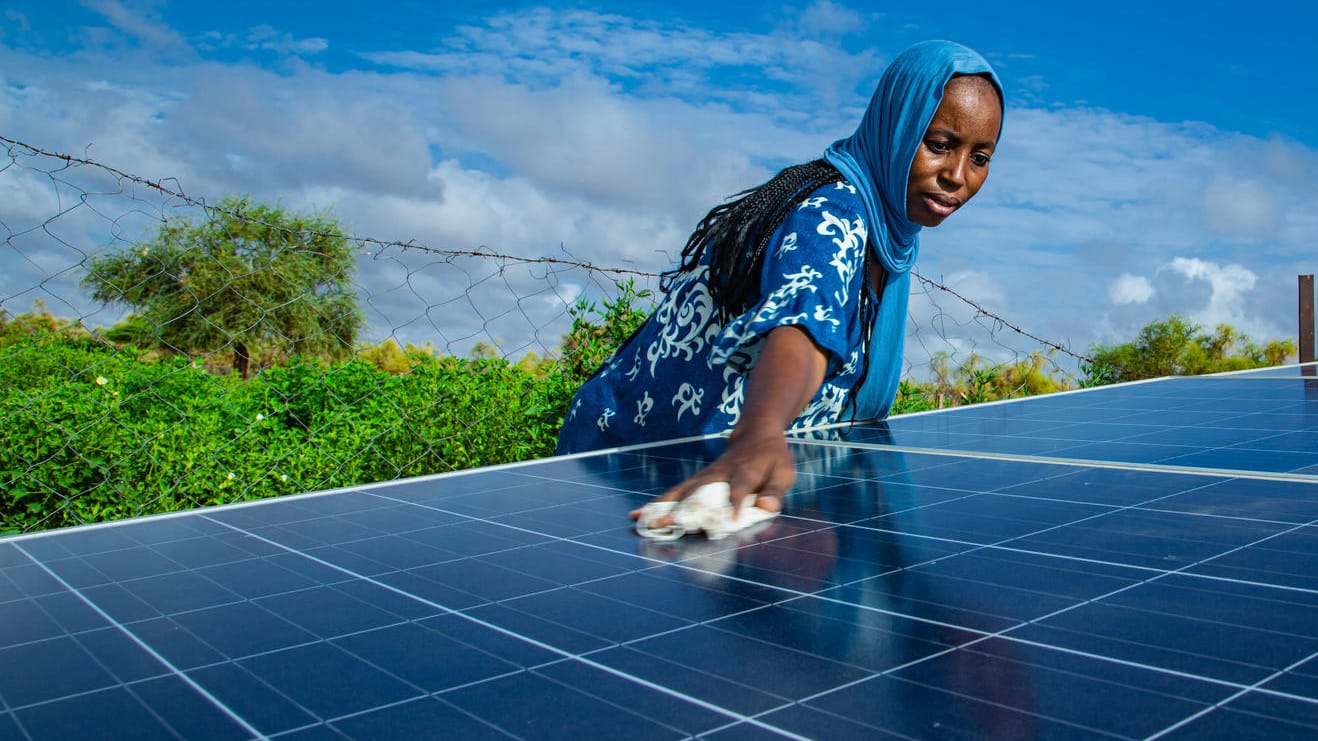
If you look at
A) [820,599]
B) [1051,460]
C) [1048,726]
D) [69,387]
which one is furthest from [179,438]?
[1048,726]

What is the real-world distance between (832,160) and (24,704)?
227 cm

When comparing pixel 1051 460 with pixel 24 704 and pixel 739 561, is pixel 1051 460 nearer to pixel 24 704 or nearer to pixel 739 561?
pixel 739 561

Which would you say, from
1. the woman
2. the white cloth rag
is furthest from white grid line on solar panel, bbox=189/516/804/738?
the woman

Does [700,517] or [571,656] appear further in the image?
[700,517]

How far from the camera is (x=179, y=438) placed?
5.35m

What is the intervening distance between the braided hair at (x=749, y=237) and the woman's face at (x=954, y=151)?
19 centimetres

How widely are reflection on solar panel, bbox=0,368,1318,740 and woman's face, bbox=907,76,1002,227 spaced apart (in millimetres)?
1043

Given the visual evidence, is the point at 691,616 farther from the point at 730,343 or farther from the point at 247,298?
the point at 247,298

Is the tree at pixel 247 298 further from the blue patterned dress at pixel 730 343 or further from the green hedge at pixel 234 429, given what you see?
the blue patterned dress at pixel 730 343

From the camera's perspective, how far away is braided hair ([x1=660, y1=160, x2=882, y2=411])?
2.54m

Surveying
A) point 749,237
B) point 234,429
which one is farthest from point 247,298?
point 749,237

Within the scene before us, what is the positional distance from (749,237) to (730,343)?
1.35 ft

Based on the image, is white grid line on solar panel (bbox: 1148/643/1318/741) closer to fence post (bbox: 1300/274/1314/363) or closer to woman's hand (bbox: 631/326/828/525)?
woman's hand (bbox: 631/326/828/525)

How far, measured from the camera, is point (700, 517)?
142cm
